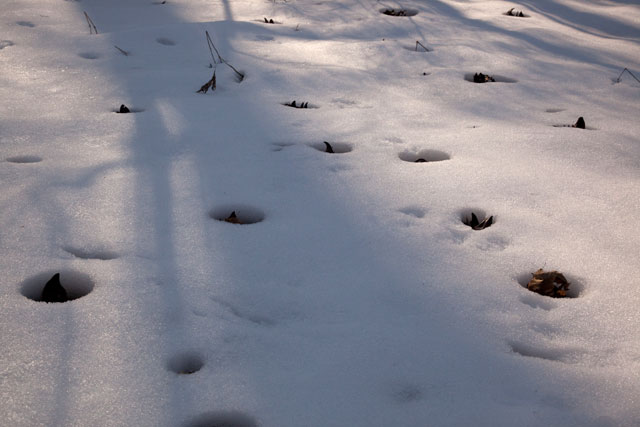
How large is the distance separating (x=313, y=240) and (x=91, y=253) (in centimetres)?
93

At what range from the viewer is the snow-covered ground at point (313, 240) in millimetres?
1563

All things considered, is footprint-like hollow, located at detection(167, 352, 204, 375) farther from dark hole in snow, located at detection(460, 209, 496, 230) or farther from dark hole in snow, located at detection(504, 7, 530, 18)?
dark hole in snow, located at detection(504, 7, 530, 18)

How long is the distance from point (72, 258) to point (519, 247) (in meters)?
1.88

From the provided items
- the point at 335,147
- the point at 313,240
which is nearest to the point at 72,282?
the point at 313,240

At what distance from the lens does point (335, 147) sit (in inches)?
124

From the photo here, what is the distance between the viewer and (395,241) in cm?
226

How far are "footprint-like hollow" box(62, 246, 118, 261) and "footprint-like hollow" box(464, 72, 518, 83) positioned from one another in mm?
3275

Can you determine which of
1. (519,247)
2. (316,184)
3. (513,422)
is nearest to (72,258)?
(316,184)

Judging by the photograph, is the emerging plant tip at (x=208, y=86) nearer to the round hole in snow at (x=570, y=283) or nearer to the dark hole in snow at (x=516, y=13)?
the round hole in snow at (x=570, y=283)

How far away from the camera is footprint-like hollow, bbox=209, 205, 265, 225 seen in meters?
2.47

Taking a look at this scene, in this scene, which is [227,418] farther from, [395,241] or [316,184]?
[316,184]

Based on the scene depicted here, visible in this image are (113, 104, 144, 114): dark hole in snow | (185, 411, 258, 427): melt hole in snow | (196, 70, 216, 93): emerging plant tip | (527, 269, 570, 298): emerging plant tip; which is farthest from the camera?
(196, 70, 216, 93): emerging plant tip

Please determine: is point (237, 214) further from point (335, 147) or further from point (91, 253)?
point (335, 147)

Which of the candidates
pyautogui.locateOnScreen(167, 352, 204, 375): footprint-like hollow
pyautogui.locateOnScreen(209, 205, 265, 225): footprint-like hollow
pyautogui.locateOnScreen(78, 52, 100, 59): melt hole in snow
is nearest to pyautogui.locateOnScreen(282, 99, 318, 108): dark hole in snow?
pyautogui.locateOnScreen(209, 205, 265, 225): footprint-like hollow
